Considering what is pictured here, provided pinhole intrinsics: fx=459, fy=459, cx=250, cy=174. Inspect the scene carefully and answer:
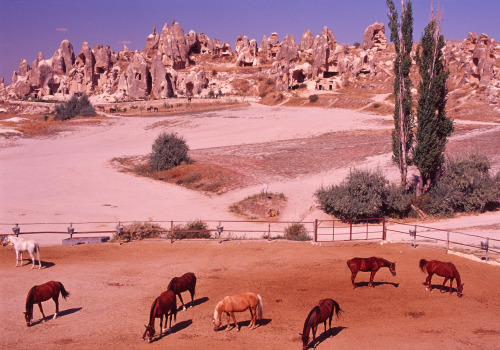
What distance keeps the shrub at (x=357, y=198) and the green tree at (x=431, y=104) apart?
2.97 m

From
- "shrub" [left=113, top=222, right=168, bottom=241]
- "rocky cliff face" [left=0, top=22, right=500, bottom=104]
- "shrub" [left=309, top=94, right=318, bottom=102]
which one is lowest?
"shrub" [left=113, top=222, right=168, bottom=241]

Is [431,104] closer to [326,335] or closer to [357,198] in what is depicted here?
[357,198]

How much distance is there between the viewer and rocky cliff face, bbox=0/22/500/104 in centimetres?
8056

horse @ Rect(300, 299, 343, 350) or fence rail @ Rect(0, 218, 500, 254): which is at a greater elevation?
horse @ Rect(300, 299, 343, 350)

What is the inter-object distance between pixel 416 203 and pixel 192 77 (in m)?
71.1

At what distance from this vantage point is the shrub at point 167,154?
3569 cm

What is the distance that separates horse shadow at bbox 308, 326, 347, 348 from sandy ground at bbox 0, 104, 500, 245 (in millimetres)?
12920

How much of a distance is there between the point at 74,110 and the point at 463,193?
5711cm

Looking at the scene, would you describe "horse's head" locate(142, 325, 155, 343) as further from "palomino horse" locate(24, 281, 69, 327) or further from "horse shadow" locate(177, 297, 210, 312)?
"palomino horse" locate(24, 281, 69, 327)

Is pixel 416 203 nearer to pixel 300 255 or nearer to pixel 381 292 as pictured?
pixel 300 255

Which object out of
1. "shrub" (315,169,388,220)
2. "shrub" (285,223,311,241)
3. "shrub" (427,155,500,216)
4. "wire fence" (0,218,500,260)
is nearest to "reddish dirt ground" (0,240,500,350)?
"wire fence" (0,218,500,260)

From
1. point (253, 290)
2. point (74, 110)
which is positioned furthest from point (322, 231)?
point (74, 110)

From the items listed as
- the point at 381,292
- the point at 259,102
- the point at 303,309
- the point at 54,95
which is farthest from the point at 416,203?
the point at 54,95

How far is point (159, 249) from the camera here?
16.8m
